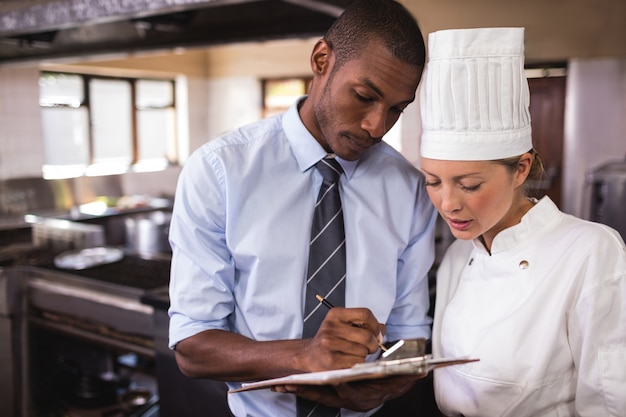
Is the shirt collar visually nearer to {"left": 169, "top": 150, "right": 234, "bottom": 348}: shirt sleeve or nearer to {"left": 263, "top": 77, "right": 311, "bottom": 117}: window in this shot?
{"left": 169, "top": 150, "right": 234, "bottom": 348}: shirt sleeve

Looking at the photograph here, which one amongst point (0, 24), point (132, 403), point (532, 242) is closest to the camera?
point (532, 242)

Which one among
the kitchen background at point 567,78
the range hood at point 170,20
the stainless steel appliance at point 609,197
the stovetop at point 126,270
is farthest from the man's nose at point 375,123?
the kitchen background at point 567,78

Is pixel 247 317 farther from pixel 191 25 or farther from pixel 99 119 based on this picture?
pixel 99 119

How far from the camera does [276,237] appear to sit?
1.52 m

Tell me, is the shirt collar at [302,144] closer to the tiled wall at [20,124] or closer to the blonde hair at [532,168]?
the blonde hair at [532,168]

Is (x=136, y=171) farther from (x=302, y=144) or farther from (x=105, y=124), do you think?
(x=302, y=144)

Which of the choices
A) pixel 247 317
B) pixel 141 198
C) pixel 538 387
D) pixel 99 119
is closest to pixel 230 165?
pixel 247 317

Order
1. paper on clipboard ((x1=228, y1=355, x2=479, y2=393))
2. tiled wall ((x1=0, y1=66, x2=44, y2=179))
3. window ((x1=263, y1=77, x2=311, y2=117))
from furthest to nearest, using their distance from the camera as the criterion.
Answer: window ((x1=263, y1=77, x2=311, y2=117)), tiled wall ((x1=0, y1=66, x2=44, y2=179)), paper on clipboard ((x1=228, y1=355, x2=479, y2=393))

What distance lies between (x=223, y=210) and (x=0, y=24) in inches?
124

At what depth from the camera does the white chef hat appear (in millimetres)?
1332

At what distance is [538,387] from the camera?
1329mm

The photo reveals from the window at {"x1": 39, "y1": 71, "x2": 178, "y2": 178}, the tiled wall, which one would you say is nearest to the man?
the tiled wall

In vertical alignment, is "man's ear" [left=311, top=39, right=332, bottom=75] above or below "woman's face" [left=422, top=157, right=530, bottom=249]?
above

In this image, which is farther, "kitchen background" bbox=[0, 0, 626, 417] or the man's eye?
"kitchen background" bbox=[0, 0, 626, 417]
